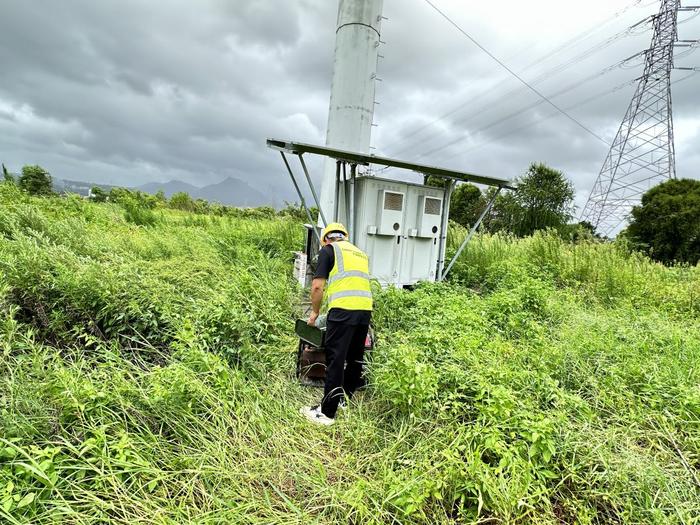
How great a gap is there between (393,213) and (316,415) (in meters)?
3.75

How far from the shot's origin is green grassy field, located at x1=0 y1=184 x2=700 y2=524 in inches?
79.3

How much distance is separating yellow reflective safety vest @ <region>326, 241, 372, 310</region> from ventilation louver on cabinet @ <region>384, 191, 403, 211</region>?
2704mm

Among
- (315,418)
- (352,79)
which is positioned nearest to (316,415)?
(315,418)

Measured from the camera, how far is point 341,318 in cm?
316

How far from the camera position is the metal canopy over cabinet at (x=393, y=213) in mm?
5738

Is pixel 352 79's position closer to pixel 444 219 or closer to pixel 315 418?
pixel 444 219

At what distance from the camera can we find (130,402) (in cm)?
251

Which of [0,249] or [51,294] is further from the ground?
[0,249]

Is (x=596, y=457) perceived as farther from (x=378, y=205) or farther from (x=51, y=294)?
(x=51, y=294)

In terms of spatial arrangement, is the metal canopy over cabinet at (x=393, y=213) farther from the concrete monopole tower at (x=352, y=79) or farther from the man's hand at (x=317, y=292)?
the man's hand at (x=317, y=292)

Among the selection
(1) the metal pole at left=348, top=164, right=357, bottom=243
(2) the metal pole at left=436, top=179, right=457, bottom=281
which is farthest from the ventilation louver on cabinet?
(2) the metal pole at left=436, top=179, right=457, bottom=281

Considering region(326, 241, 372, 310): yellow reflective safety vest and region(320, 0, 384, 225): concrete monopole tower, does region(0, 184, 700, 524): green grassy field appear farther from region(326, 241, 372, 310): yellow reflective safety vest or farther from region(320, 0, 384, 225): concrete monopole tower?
region(320, 0, 384, 225): concrete monopole tower

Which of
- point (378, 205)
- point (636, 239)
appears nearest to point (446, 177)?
point (378, 205)

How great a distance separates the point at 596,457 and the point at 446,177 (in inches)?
187
